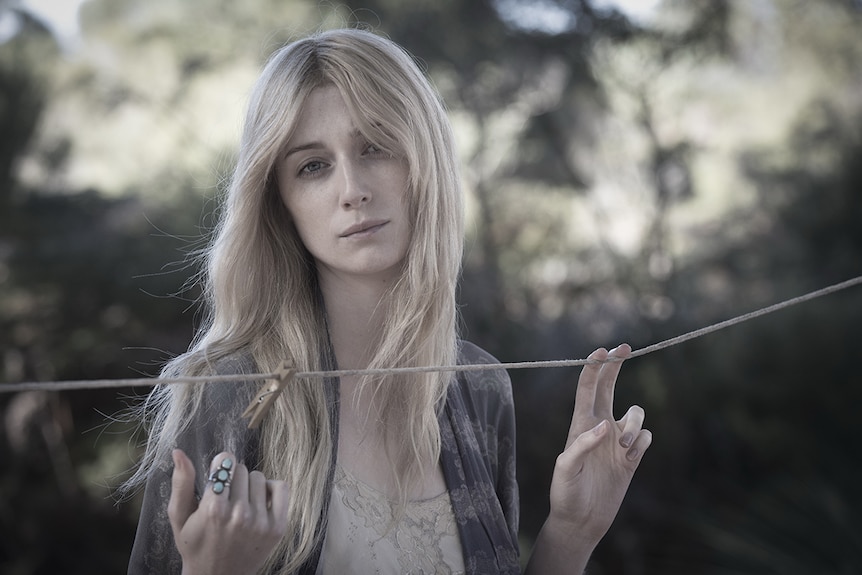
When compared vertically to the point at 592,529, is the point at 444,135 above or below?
above

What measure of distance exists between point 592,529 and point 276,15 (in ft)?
17.3

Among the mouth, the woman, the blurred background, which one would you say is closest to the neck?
the woman

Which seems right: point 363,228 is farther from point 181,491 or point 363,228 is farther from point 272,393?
point 181,491

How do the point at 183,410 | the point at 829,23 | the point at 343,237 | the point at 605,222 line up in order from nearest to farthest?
1. the point at 183,410
2. the point at 343,237
3. the point at 605,222
4. the point at 829,23

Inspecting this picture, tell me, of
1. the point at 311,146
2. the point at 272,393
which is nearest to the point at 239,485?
the point at 272,393

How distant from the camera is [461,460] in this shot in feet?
5.24

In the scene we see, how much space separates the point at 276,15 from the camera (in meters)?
6.00

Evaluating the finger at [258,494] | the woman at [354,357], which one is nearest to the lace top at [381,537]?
the woman at [354,357]

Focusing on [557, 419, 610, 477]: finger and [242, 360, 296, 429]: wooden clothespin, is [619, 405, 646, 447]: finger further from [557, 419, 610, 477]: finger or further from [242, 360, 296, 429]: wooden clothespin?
[242, 360, 296, 429]: wooden clothespin

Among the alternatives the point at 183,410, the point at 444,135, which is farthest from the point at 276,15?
the point at 183,410

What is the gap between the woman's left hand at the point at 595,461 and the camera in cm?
146

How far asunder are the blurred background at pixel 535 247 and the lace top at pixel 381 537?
3.53 metres

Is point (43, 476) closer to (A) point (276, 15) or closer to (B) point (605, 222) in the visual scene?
(A) point (276, 15)

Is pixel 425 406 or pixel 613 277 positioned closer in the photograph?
pixel 425 406
